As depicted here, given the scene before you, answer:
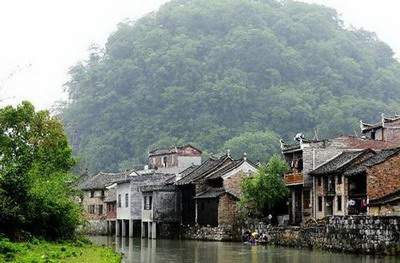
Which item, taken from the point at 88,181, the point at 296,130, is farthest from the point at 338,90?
the point at 88,181

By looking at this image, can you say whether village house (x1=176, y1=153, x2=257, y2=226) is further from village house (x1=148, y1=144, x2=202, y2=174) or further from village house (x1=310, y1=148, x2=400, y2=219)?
village house (x1=148, y1=144, x2=202, y2=174)

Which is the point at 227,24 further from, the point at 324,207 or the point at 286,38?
the point at 324,207

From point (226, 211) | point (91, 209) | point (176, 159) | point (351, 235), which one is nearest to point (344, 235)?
point (351, 235)

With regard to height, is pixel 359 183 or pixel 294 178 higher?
pixel 294 178

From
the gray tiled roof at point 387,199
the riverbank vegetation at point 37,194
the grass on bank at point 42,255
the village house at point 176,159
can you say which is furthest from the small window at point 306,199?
the village house at point 176,159

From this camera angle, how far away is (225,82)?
135m

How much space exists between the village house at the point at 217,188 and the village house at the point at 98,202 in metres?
19.3

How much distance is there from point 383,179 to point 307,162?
11.1 metres

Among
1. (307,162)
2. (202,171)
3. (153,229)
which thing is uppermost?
(307,162)

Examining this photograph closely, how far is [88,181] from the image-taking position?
96125mm

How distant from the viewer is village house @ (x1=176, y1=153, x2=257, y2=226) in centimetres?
6581

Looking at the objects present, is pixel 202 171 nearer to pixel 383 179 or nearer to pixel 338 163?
pixel 338 163

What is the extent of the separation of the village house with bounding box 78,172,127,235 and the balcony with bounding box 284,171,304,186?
31.0m

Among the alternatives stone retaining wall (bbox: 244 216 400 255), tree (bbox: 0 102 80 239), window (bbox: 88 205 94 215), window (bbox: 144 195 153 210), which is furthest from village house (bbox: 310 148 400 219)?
window (bbox: 88 205 94 215)
